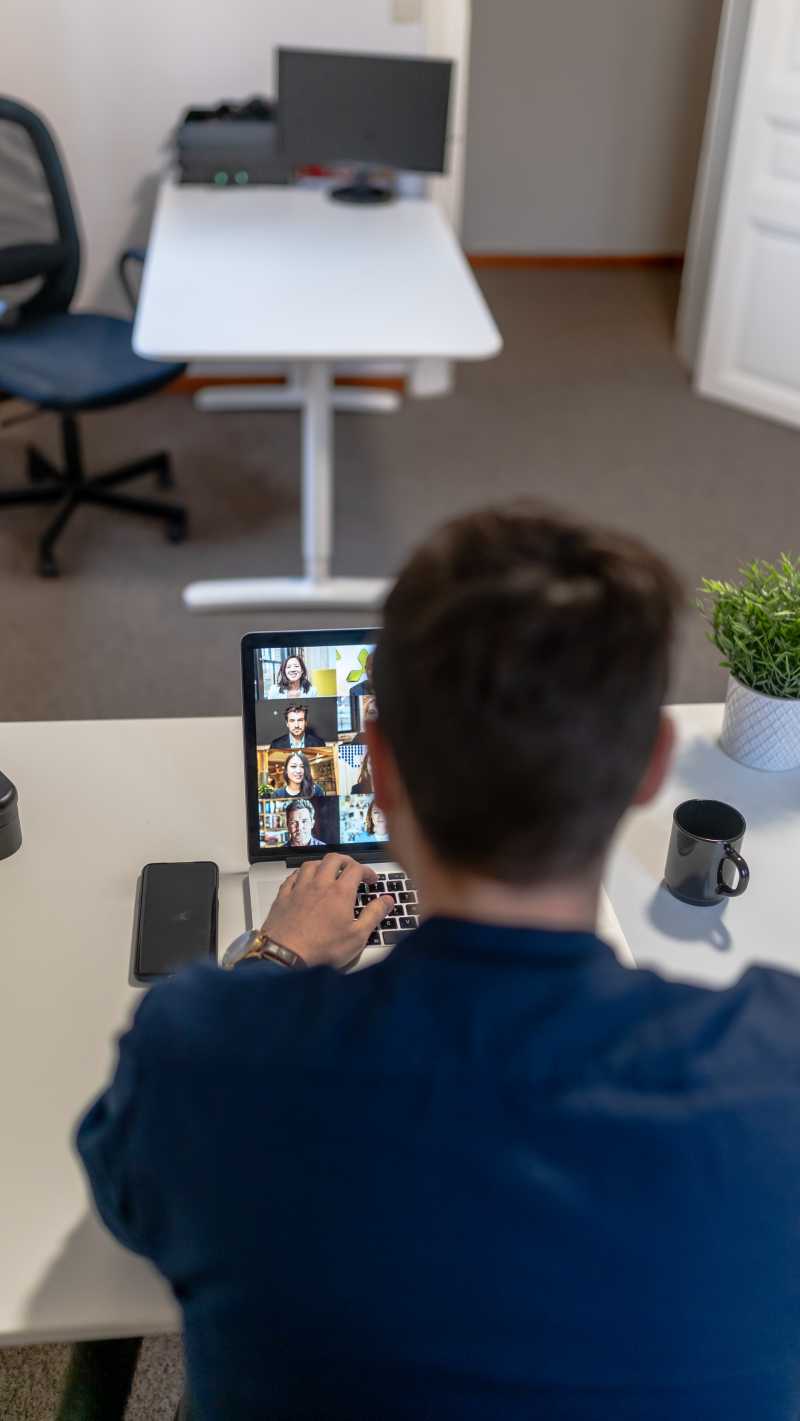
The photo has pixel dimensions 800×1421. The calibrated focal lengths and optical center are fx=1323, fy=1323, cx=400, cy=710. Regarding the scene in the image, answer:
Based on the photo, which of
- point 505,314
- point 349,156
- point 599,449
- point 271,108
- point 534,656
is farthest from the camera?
point 505,314

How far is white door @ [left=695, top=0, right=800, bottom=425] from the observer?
3971 millimetres

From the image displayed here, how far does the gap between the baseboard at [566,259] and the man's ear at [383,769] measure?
5254 mm

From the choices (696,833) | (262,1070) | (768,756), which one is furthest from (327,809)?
(262,1070)

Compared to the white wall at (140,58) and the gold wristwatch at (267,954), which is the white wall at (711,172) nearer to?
the white wall at (140,58)

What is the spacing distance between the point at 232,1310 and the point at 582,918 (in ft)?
1.00

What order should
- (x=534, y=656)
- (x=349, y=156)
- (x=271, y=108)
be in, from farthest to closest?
(x=271, y=108)
(x=349, y=156)
(x=534, y=656)

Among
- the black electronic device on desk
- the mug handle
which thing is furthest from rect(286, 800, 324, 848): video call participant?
the black electronic device on desk

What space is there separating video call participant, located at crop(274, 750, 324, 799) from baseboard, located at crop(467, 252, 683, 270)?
4760 millimetres

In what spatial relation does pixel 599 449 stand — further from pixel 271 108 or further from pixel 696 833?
pixel 696 833

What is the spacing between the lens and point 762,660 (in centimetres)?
159

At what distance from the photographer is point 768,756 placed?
5.42 feet

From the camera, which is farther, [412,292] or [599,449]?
[599,449]

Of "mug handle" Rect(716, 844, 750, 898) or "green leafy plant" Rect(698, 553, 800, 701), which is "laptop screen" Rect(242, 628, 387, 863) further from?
"green leafy plant" Rect(698, 553, 800, 701)

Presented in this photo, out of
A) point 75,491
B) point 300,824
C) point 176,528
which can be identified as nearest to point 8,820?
point 300,824
